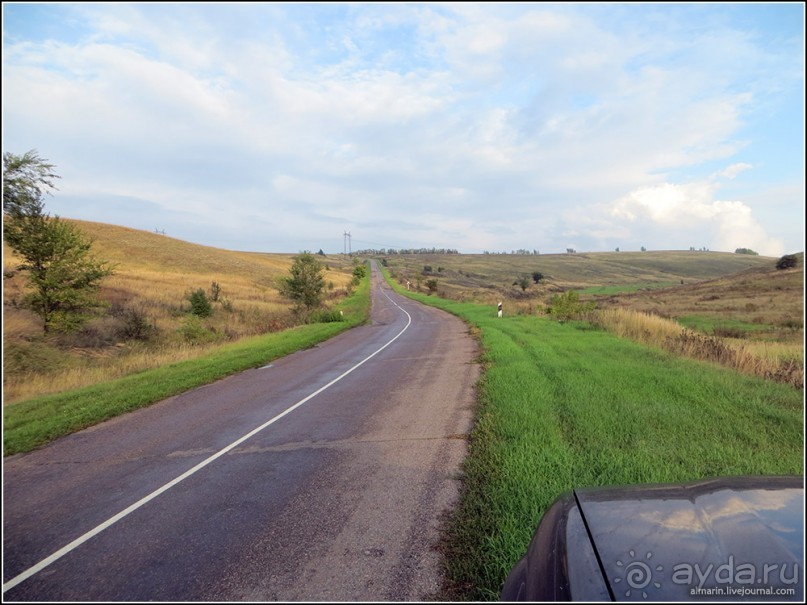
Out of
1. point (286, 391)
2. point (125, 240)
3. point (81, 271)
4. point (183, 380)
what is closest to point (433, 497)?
point (286, 391)

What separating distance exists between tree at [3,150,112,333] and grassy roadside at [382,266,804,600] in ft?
55.5

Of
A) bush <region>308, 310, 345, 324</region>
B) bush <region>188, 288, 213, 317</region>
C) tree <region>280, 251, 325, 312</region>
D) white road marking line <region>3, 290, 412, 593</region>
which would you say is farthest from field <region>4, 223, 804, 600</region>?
tree <region>280, 251, 325, 312</region>

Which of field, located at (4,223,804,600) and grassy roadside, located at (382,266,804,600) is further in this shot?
field, located at (4,223,804,600)

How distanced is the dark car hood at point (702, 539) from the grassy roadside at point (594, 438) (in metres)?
1.38

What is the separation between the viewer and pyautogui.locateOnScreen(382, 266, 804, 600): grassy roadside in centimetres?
345

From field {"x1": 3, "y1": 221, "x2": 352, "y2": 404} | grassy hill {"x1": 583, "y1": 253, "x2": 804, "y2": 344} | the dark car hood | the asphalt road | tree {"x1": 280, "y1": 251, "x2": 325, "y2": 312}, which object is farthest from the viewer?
tree {"x1": 280, "y1": 251, "x2": 325, "y2": 312}

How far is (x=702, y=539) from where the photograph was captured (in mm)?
1654

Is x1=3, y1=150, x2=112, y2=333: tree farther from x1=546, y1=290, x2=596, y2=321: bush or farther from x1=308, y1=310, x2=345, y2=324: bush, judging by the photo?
x1=546, y1=290, x2=596, y2=321: bush

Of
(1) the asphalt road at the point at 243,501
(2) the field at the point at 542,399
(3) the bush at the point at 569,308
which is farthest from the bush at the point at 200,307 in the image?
(3) the bush at the point at 569,308

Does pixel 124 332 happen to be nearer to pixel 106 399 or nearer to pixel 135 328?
pixel 135 328

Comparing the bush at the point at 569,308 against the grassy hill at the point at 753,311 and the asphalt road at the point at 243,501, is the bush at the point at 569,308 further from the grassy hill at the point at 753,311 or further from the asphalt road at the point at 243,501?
the asphalt road at the point at 243,501

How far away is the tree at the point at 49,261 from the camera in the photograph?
14906mm

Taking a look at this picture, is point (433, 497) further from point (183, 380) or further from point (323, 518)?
point (183, 380)

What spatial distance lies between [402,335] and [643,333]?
9481 mm
